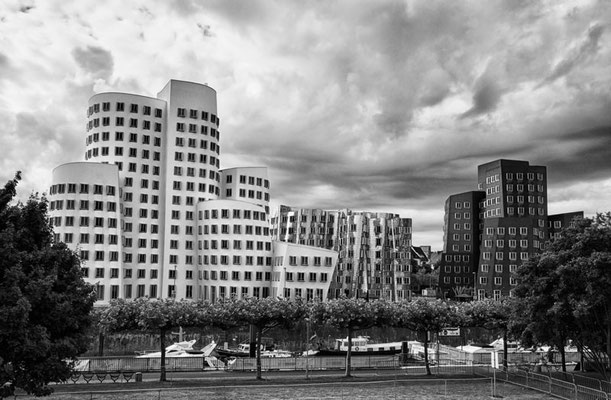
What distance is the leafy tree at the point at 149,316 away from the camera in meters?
48.2

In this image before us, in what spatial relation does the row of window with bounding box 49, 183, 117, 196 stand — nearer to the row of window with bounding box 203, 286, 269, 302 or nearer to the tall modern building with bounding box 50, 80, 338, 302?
the tall modern building with bounding box 50, 80, 338, 302

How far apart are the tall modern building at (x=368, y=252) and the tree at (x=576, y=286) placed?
108896 mm

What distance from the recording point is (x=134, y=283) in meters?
115

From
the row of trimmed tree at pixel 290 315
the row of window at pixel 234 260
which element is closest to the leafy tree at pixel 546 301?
the row of trimmed tree at pixel 290 315

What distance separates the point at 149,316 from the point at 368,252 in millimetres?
115702

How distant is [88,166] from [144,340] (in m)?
41.7

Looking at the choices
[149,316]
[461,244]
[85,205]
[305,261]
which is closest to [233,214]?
[305,261]

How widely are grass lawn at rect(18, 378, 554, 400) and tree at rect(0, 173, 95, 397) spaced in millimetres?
12033

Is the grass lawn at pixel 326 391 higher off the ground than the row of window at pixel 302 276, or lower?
lower

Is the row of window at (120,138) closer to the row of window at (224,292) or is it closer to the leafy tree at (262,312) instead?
the row of window at (224,292)

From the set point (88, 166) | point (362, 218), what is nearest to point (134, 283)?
point (88, 166)

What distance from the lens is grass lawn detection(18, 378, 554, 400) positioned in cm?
4091

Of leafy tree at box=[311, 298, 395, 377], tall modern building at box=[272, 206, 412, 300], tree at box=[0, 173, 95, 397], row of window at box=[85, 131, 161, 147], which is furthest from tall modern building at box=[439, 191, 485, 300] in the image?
tree at box=[0, 173, 95, 397]

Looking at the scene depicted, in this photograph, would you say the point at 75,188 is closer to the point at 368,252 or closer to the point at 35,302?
the point at 368,252
